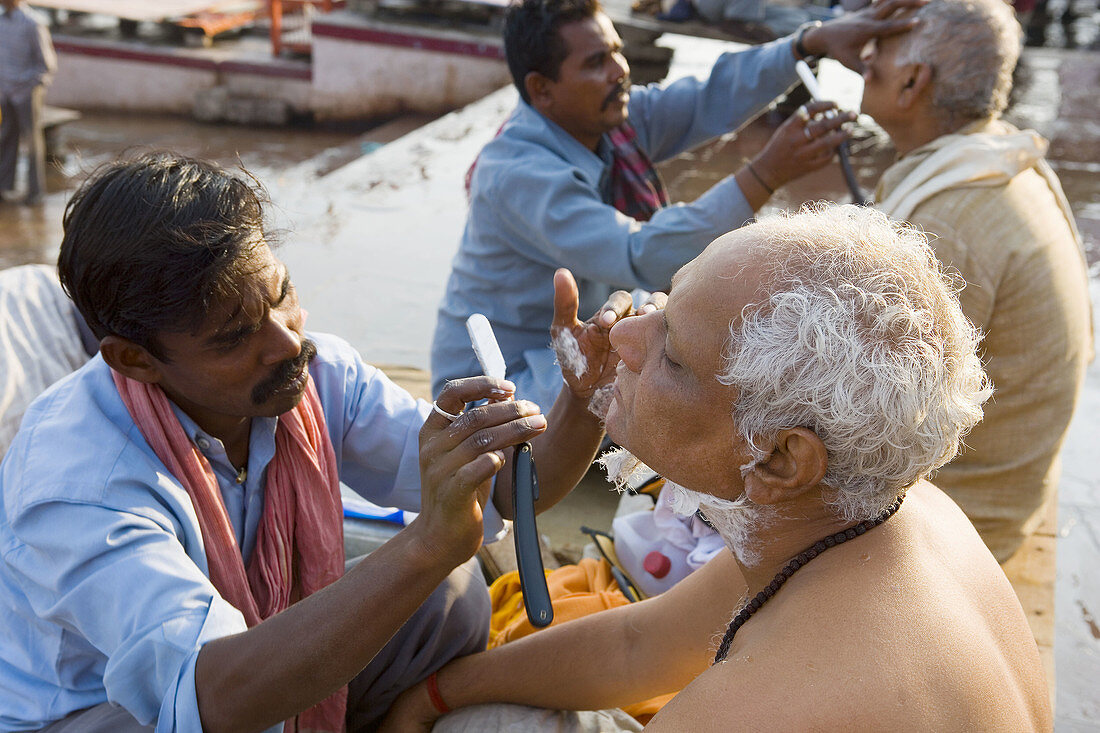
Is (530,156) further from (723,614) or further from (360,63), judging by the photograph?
(360,63)

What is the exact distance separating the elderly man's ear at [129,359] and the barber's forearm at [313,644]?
0.57 metres

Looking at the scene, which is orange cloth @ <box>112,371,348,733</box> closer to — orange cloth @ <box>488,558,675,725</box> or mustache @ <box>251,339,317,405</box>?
mustache @ <box>251,339,317,405</box>

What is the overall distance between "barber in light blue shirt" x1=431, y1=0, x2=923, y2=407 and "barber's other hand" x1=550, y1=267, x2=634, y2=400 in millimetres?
872

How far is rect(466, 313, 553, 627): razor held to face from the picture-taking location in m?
1.62

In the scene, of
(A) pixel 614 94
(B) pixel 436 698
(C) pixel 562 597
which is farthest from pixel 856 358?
(A) pixel 614 94

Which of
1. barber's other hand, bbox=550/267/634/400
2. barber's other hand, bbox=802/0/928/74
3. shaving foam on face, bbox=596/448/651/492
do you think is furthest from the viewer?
barber's other hand, bbox=802/0/928/74

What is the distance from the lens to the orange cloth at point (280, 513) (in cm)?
185

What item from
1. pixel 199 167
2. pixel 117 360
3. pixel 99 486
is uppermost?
pixel 199 167

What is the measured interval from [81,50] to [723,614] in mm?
15745

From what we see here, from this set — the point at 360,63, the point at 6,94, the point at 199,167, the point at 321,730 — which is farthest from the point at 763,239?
the point at 360,63

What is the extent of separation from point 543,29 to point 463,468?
2217 mm

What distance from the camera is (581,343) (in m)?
2.14

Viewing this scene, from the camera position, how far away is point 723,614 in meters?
1.88

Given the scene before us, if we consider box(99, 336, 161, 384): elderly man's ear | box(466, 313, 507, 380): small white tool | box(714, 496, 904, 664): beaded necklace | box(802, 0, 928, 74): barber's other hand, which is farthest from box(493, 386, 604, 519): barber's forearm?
box(802, 0, 928, 74): barber's other hand
